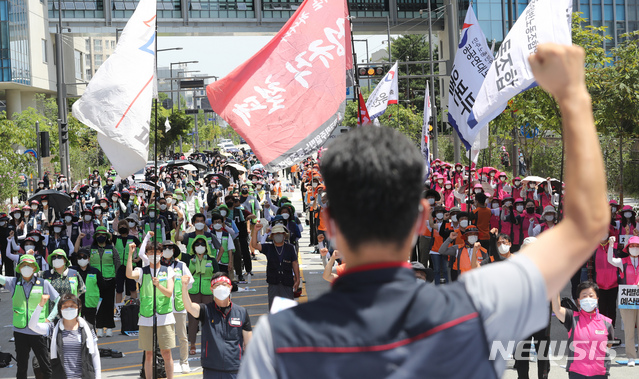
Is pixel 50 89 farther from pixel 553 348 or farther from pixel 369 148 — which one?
pixel 369 148

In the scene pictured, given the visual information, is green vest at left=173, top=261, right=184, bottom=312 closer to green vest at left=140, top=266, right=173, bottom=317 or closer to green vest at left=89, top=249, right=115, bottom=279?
green vest at left=140, top=266, right=173, bottom=317

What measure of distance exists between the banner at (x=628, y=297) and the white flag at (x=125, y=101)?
666cm

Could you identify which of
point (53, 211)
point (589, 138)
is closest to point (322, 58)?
point (589, 138)

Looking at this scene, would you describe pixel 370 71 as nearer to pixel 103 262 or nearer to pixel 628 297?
pixel 103 262

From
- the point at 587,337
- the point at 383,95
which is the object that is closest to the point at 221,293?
the point at 587,337

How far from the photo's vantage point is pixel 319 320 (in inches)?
66.1

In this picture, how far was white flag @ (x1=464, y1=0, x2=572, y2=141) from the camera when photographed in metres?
10.4

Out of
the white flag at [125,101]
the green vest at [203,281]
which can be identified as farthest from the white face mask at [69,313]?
the green vest at [203,281]

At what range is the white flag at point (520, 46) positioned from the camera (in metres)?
10.4

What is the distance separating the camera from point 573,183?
5.88 feet

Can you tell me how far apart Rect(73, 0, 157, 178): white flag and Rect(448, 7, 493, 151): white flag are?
18.7ft

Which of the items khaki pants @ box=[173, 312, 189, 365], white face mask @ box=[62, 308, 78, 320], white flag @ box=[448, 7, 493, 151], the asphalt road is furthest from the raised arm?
white flag @ box=[448, 7, 493, 151]

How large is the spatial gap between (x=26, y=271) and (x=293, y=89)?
4590mm

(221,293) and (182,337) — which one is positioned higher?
(221,293)
